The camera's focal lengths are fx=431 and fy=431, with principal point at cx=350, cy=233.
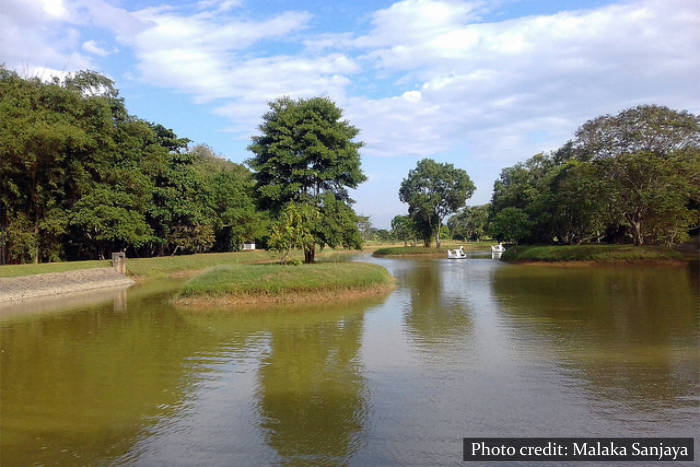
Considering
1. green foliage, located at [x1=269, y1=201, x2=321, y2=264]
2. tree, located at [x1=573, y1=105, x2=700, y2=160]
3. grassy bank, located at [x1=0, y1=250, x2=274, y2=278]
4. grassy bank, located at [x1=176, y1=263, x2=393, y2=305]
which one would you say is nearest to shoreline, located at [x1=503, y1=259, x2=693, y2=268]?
tree, located at [x1=573, y1=105, x2=700, y2=160]

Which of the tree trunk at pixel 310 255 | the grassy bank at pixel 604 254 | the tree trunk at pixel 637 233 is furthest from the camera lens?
the tree trunk at pixel 637 233

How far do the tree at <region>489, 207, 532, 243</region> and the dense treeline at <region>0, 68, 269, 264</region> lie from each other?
34.2 metres

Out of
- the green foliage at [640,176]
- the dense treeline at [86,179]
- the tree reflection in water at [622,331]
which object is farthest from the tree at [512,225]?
the dense treeline at [86,179]

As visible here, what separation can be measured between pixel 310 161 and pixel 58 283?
1760 cm

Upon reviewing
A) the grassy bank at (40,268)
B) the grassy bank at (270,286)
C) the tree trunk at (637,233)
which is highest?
the tree trunk at (637,233)

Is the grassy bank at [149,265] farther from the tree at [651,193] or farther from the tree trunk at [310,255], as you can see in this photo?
the tree at [651,193]

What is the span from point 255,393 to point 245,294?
442 inches

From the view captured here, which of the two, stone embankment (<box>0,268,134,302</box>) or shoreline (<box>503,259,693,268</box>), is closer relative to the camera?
stone embankment (<box>0,268,134,302</box>)

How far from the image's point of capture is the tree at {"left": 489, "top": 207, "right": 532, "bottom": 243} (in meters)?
54.2

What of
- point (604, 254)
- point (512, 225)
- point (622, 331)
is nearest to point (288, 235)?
point (622, 331)

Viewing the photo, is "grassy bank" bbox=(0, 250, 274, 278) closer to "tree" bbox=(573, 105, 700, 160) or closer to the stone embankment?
Answer: the stone embankment

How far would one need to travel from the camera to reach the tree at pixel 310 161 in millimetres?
30641

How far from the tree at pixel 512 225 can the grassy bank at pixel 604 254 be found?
752 cm

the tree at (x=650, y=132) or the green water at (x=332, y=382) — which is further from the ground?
the tree at (x=650, y=132)
